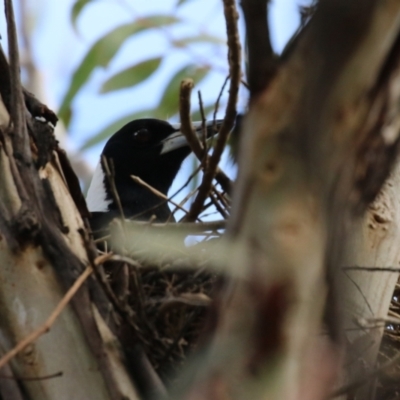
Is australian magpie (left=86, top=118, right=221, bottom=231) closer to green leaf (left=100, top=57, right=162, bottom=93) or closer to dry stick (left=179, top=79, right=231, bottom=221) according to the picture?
green leaf (left=100, top=57, right=162, bottom=93)

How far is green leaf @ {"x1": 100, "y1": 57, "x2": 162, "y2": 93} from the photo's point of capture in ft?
13.0

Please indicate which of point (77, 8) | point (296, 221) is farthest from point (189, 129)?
point (77, 8)

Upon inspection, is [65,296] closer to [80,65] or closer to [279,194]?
[279,194]

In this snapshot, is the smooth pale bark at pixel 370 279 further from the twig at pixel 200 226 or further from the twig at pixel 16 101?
the twig at pixel 16 101

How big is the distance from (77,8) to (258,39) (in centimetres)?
299

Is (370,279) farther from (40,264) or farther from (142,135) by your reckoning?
(142,135)

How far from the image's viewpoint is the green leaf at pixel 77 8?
13.1 ft

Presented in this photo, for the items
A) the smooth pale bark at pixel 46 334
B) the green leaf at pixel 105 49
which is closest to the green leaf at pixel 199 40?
the green leaf at pixel 105 49

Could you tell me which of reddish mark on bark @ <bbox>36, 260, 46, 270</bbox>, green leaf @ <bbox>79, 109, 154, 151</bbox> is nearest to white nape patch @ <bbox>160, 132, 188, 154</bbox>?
green leaf @ <bbox>79, 109, 154, 151</bbox>

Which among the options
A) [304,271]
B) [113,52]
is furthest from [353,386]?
[113,52]

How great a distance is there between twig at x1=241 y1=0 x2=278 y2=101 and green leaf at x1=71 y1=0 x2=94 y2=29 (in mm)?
2911

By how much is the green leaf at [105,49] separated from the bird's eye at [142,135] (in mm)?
779

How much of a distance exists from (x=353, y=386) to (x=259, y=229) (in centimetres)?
40

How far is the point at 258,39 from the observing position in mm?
1156
